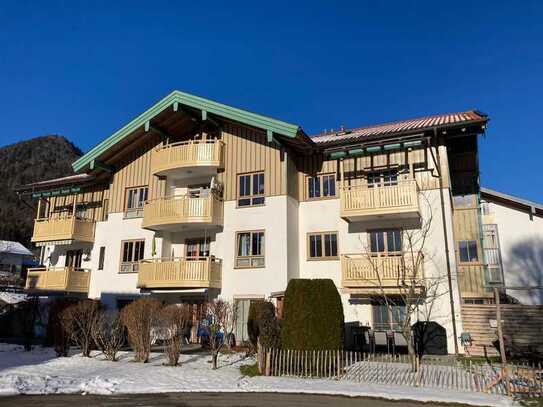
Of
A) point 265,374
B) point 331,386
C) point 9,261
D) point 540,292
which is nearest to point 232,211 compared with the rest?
point 265,374

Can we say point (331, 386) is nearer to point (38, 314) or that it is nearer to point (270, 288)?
point (270, 288)

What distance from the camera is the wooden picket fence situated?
13.1 metres

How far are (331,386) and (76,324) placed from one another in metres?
12.6

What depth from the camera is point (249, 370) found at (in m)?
15.9

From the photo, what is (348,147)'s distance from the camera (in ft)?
73.4

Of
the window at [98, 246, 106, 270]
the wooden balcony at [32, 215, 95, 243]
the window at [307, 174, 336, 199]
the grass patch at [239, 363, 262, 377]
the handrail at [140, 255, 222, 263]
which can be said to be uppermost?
the window at [307, 174, 336, 199]

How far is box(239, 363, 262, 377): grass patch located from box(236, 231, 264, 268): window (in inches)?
281

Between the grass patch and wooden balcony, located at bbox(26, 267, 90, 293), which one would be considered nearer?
the grass patch

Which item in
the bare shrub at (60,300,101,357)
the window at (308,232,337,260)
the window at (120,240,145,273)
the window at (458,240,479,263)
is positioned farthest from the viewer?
the window at (120,240,145,273)

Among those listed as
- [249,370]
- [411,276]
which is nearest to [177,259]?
[249,370]

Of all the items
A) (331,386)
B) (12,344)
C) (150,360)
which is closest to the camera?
(331,386)

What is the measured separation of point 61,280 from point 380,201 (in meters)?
20.0

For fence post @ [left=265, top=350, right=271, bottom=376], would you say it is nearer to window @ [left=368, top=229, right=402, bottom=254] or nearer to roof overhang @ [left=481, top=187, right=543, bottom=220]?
window @ [left=368, top=229, right=402, bottom=254]

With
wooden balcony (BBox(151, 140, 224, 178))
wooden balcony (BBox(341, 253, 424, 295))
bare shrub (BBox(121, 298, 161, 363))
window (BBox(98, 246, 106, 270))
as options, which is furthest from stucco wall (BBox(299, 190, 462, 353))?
window (BBox(98, 246, 106, 270))
